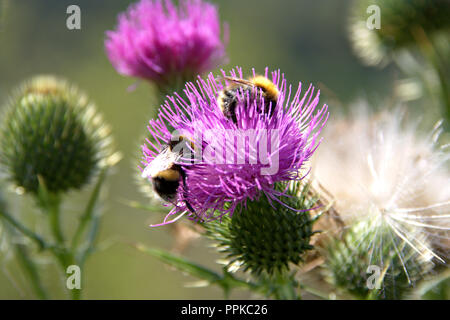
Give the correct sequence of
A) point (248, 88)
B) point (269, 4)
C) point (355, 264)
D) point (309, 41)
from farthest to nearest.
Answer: point (269, 4) → point (309, 41) → point (355, 264) → point (248, 88)

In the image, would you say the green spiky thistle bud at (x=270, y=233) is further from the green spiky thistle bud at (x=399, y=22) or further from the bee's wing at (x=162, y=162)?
the green spiky thistle bud at (x=399, y=22)

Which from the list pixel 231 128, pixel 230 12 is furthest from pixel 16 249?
pixel 230 12

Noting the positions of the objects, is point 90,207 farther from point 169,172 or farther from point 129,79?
point 129,79

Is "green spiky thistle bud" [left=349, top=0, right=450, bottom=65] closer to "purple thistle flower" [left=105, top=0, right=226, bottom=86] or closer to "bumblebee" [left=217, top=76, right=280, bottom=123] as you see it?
"purple thistle flower" [left=105, top=0, right=226, bottom=86]

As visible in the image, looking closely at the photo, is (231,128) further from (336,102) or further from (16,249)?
(16,249)

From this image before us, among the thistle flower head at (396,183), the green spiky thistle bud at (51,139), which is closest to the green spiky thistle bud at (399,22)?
the thistle flower head at (396,183)

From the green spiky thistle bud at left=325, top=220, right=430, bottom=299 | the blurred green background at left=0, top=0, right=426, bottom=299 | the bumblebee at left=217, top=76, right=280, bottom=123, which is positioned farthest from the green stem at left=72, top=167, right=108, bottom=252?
the blurred green background at left=0, top=0, right=426, bottom=299
